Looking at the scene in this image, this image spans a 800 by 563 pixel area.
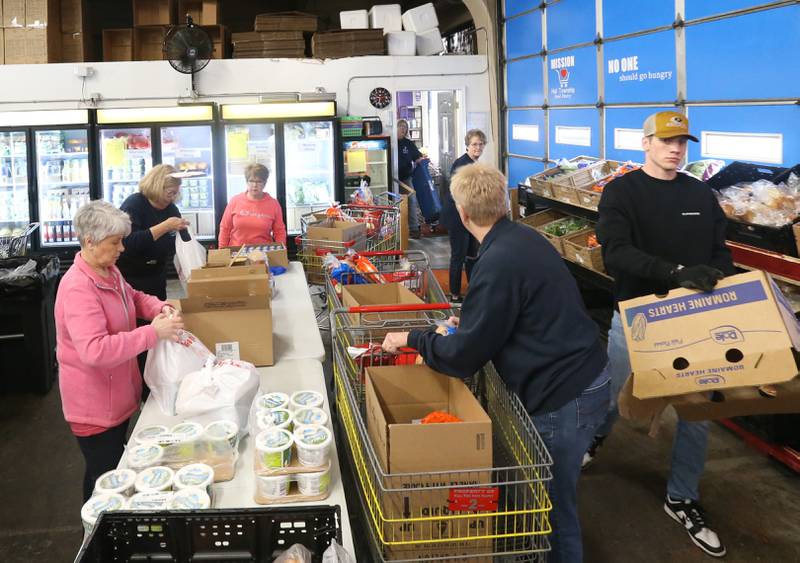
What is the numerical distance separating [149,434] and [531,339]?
127 cm

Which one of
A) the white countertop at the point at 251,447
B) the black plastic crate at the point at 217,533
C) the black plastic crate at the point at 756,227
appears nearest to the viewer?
the black plastic crate at the point at 217,533

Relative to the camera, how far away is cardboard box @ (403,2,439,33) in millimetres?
10180

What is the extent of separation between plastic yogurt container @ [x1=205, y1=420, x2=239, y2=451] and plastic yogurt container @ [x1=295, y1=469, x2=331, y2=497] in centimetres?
30

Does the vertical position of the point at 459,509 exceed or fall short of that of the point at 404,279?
it falls short

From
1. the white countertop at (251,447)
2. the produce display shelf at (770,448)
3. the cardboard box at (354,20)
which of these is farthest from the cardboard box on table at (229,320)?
the cardboard box at (354,20)

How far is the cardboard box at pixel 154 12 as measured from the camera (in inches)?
399

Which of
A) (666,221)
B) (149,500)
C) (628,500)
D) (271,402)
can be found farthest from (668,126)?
(149,500)

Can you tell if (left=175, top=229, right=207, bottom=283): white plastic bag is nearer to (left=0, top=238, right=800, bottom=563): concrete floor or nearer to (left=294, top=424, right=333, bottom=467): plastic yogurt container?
(left=0, top=238, right=800, bottom=563): concrete floor

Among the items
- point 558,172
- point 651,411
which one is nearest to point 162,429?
point 651,411

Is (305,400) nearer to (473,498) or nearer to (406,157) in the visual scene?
(473,498)

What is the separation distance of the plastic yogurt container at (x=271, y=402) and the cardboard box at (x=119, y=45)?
8667 mm

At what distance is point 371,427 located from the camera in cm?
240

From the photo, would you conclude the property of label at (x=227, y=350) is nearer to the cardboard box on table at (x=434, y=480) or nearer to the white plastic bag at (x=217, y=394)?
the white plastic bag at (x=217, y=394)

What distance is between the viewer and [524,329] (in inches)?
94.0
